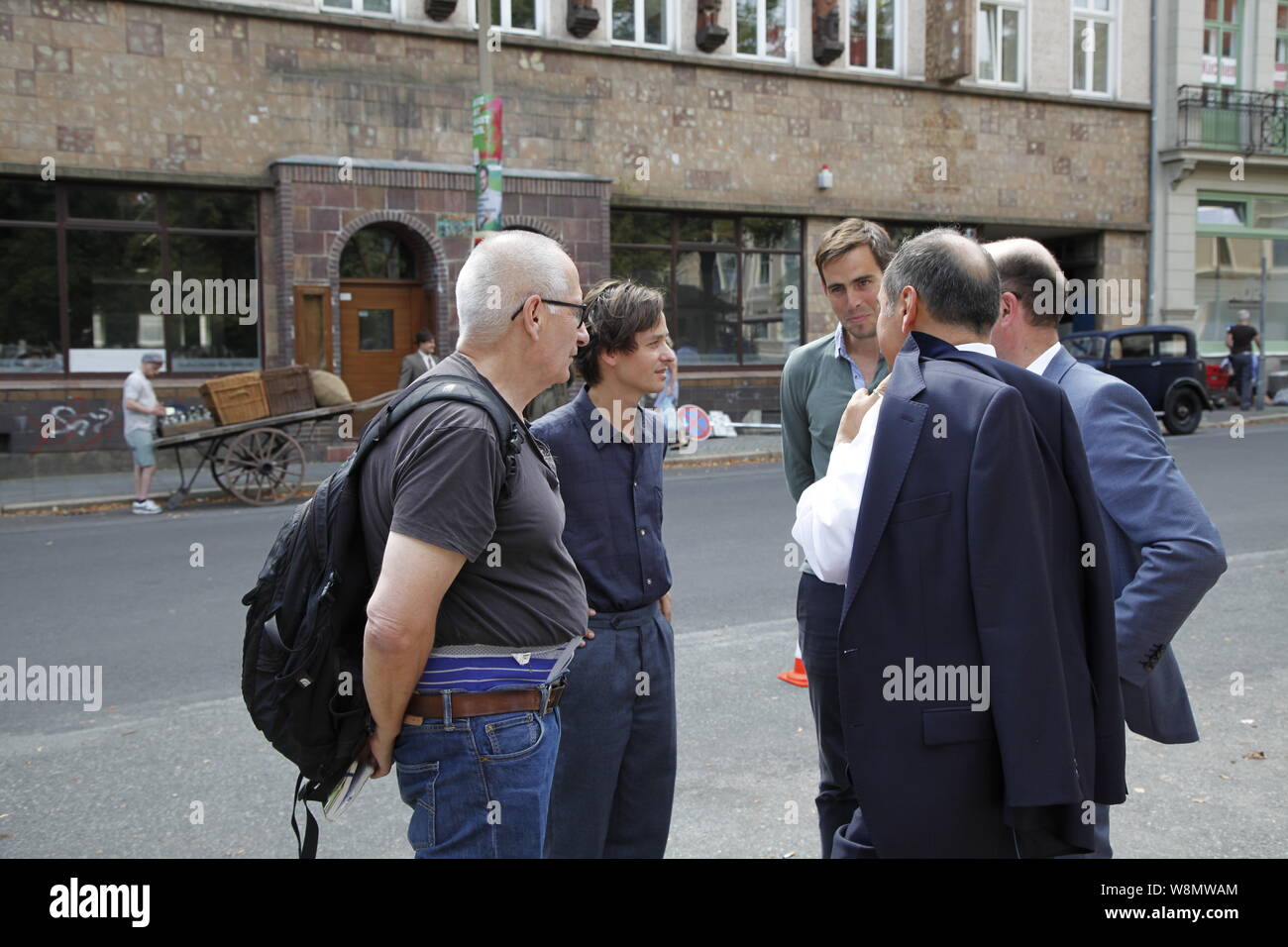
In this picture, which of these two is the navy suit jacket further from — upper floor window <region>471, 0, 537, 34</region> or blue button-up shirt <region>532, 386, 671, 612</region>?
upper floor window <region>471, 0, 537, 34</region>

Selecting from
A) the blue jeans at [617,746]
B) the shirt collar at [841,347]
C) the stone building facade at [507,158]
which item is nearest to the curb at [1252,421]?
the stone building facade at [507,158]

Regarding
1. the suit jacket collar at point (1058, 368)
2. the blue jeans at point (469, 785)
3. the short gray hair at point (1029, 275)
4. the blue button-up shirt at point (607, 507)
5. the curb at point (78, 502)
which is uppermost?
the short gray hair at point (1029, 275)

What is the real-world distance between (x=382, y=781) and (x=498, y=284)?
284cm

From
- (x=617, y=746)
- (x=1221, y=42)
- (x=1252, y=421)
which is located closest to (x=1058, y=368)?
(x=617, y=746)

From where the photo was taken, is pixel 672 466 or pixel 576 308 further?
pixel 672 466

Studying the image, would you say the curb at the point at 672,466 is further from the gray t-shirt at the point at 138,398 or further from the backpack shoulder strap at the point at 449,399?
the backpack shoulder strap at the point at 449,399

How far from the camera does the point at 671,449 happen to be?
1755 centimetres

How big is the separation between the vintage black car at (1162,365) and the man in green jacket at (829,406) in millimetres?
17174

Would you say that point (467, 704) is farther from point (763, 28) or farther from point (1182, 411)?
point (763, 28)

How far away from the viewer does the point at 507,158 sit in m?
18.7

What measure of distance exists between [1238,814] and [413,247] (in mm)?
16078

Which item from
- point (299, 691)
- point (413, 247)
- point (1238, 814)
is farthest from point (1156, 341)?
point (299, 691)

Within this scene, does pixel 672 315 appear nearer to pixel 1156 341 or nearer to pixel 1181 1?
pixel 1156 341

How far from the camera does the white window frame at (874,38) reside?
21594mm
